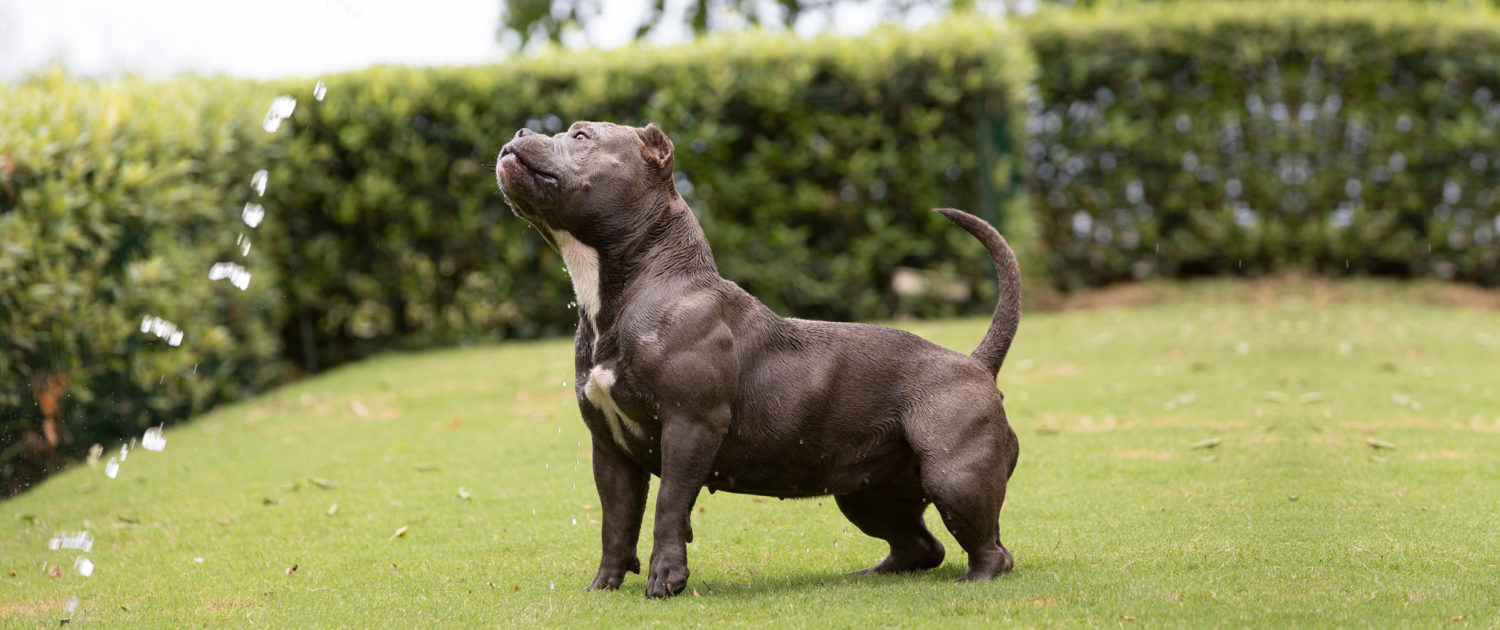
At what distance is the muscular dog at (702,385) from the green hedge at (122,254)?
14.6 ft

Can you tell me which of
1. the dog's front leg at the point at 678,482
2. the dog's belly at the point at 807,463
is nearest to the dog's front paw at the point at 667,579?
the dog's front leg at the point at 678,482

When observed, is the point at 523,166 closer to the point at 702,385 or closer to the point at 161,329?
the point at 702,385

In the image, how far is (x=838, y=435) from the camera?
201 inches

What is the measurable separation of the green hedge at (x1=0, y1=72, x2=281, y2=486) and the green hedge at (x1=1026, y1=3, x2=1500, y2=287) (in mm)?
8582

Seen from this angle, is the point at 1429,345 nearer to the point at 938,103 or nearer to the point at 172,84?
the point at 938,103

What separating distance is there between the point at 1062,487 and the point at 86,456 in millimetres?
6433

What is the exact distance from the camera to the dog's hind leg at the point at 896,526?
5.41 metres

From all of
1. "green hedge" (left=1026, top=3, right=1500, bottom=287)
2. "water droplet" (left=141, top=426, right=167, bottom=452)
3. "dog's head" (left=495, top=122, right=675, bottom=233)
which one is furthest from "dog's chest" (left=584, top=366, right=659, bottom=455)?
"green hedge" (left=1026, top=3, right=1500, bottom=287)

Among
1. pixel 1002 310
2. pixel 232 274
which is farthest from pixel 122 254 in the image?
pixel 1002 310

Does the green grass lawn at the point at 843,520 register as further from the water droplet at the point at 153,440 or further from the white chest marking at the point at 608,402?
the white chest marking at the point at 608,402

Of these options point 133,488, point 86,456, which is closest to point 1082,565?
point 133,488

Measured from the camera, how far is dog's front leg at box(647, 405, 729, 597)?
482 cm

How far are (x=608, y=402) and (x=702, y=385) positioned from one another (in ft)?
1.22

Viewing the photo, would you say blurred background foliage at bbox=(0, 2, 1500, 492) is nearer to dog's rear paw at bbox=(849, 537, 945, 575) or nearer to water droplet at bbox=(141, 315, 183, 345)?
water droplet at bbox=(141, 315, 183, 345)
